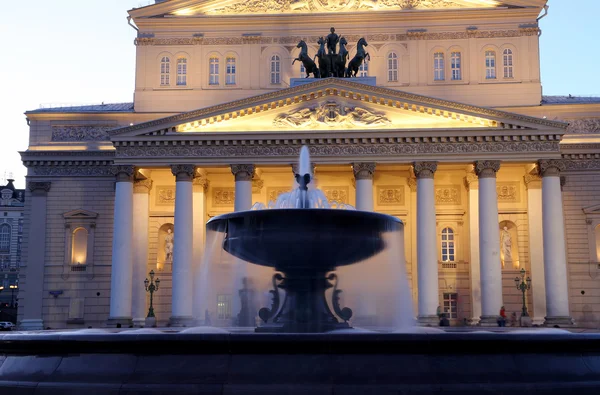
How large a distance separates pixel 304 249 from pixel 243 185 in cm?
2284

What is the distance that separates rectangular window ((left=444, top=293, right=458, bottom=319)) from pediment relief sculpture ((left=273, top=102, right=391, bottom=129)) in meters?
9.98

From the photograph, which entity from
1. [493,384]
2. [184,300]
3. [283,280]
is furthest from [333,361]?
[184,300]

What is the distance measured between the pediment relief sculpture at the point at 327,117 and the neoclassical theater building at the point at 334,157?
0.30ft

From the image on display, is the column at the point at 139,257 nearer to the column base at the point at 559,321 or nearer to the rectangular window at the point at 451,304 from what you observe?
the rectangular window at the point at 451,304

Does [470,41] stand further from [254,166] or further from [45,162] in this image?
[45,162]

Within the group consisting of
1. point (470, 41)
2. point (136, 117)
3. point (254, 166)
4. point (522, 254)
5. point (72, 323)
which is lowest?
point (72, 323)

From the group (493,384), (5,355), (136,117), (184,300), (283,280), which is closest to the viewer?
(493,384)

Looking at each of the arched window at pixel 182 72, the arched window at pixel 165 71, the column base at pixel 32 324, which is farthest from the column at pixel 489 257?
the column base at pixel 32 324

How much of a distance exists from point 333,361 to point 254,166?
89.9ft

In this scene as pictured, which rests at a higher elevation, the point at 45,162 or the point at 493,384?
the point at 45,162

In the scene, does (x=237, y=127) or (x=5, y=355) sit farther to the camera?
(x=237, y=127)

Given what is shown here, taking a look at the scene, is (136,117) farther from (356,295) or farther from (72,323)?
(356,295)

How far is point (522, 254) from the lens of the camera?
41.4 meters

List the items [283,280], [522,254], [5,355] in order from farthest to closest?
[522,254], [283,280], [5,355]
